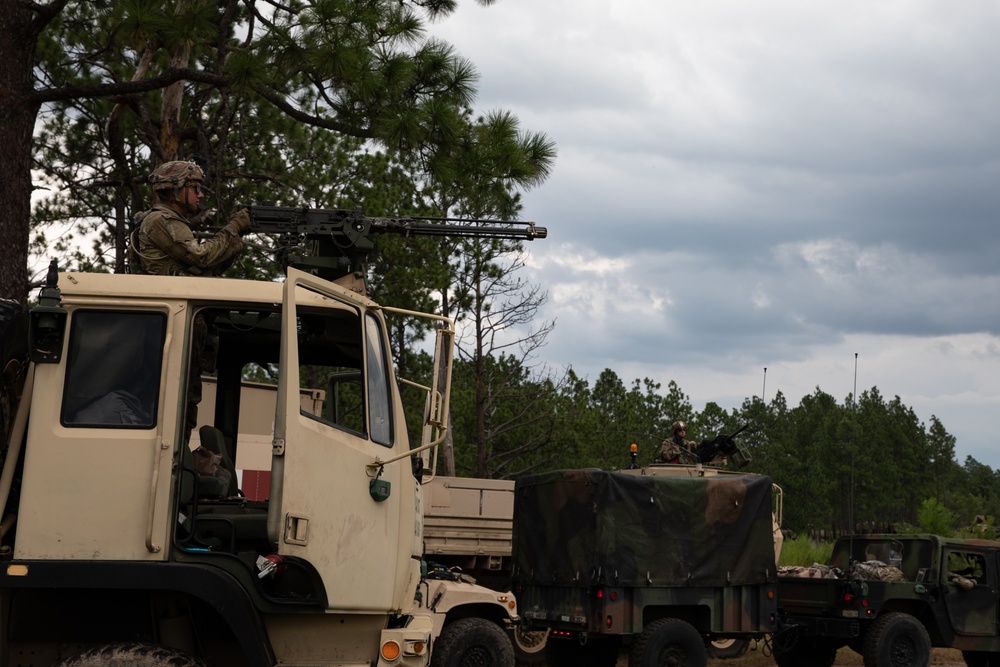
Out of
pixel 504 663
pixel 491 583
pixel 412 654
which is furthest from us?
pixel 491 583

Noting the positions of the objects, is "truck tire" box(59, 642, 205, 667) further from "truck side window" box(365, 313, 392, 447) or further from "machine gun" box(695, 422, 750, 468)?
→ "machine gun" box(695, 422, 750, 468)

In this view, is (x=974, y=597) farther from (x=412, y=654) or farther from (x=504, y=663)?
(x=412, y=654)

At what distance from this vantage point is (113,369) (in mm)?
6559

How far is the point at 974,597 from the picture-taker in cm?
1482

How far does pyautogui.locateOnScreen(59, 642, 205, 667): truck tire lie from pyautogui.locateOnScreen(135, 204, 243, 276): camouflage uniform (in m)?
2.37

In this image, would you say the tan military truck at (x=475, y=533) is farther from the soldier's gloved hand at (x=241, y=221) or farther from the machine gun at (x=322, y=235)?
the soldier's gloved hand at (x=241, y=221)

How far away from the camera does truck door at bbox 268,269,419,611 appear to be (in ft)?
21.2

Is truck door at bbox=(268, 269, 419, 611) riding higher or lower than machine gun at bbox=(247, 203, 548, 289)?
lower

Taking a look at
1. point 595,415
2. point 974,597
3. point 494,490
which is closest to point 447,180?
point 494,490

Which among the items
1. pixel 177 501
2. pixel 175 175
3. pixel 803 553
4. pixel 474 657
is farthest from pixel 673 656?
pixel 803 553

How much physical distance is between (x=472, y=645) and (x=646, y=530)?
2508 mm

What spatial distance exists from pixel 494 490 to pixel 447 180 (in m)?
4.98

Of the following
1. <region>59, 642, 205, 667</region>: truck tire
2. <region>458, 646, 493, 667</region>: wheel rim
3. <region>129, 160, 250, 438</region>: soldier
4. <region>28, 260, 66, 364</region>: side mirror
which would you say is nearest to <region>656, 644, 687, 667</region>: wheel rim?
<region>458, 646, 493, 667</region>: wheel rim

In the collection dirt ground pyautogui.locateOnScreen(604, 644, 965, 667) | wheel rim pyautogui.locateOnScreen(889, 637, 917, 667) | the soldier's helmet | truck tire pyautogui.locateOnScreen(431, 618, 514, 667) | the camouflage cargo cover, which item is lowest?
dirt ground pyautogui.locateOnScreen(604, 644, 965, 667)
